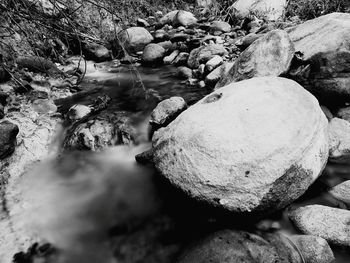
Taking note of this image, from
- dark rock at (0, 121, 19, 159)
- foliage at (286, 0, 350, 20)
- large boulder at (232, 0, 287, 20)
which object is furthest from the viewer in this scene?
large boulder at (232, 0, 287, 20)

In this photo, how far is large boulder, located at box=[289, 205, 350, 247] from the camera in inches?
94.3

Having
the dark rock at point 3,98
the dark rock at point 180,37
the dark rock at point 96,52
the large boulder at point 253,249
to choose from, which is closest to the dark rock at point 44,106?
the dark rock at point 3,98

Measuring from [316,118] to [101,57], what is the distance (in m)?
6.31

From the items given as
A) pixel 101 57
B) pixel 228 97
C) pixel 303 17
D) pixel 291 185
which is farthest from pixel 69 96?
pixel 303 17

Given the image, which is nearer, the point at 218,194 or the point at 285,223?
the point at 218,194

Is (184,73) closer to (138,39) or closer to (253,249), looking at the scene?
(138,39)

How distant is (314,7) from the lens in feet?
23.5

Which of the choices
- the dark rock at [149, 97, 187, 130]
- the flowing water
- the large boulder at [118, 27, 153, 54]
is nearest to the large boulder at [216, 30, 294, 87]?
the dark rock at [149, 97, 187, 130]

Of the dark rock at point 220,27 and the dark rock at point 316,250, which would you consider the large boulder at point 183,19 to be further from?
the dark rock at point 316,250

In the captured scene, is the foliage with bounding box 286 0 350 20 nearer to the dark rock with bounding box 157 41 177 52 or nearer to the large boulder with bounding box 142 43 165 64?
the dark rock with bounding box 157 41 177 52

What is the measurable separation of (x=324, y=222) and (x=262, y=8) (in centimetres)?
760

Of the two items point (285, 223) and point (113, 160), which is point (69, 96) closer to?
point (113, 160)

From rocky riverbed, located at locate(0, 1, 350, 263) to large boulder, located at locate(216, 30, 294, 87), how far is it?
0.02 meters

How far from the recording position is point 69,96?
5797 millimetres
